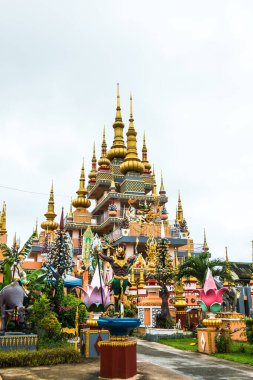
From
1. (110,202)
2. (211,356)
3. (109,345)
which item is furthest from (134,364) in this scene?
(110,202)

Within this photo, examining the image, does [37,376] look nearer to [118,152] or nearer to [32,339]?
[32,339]

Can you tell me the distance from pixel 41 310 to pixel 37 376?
4912 millimetres

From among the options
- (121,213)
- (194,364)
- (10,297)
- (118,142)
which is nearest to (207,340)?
(194,364)

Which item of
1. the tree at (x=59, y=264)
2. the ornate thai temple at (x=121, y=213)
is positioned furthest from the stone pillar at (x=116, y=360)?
the ornate thai temple at (x=121, y=213)

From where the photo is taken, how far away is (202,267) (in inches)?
800

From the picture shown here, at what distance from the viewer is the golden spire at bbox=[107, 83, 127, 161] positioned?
47.8m

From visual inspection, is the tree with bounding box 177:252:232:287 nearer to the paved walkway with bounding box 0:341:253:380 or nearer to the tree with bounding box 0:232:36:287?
the paved walkway with bounding box 0:341:253:380

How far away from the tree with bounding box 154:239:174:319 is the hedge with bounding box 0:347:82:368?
10.0m

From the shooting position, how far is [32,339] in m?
12.7

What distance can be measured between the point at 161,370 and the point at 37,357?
347 cm

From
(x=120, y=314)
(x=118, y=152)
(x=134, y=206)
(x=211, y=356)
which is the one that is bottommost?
(x=211, y=356)

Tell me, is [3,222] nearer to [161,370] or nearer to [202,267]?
[202,267]

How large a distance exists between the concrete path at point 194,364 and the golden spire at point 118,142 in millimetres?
33166

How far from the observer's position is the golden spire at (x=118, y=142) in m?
47.8
